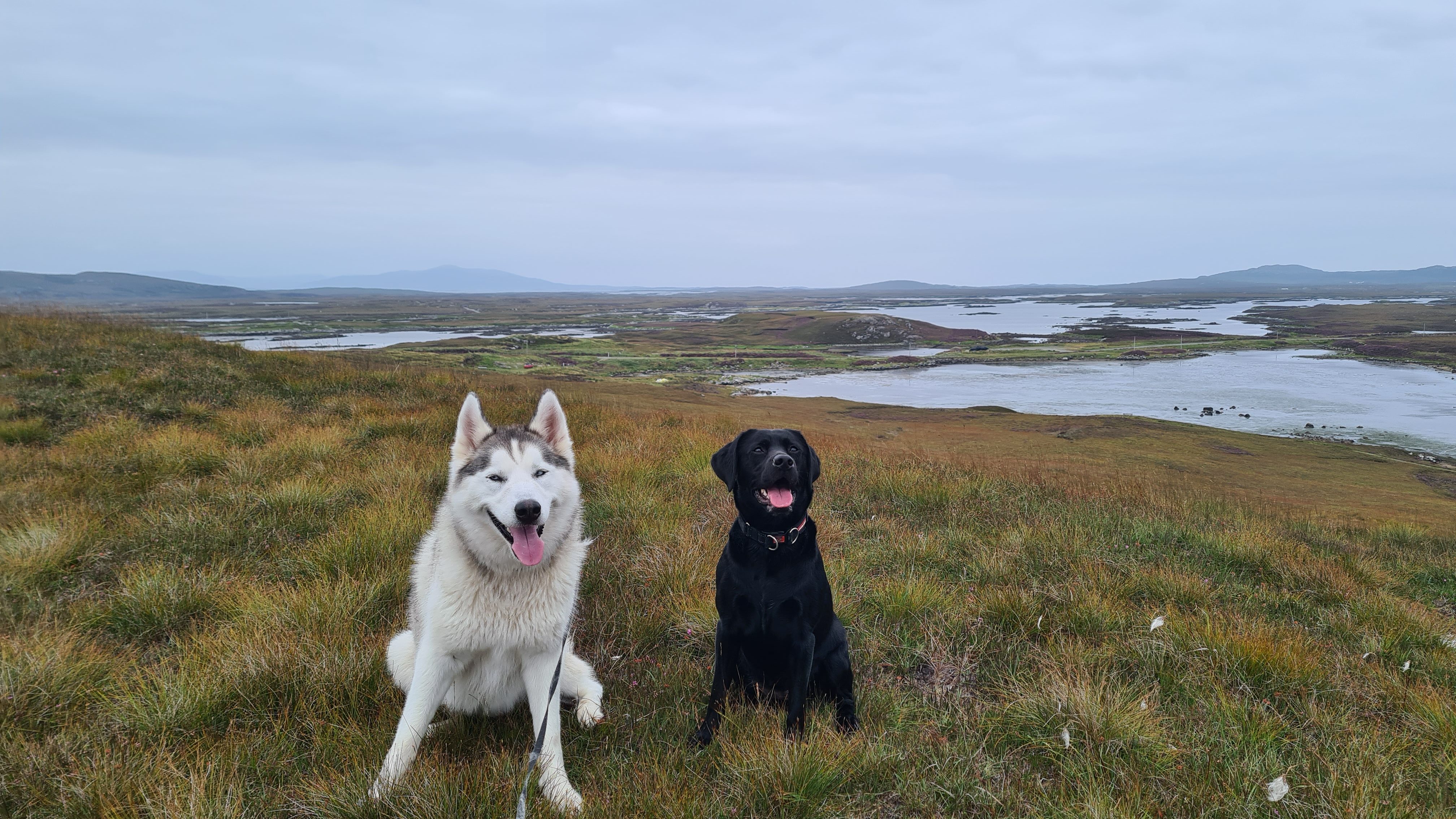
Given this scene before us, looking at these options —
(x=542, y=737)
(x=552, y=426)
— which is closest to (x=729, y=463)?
(x=552, y=426)

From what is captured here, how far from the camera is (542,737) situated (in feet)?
8.68

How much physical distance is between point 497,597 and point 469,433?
0.89 meters

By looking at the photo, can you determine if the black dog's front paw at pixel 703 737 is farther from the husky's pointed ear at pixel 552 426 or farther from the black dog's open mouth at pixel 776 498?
the husky's pointed ear at pixel 552 426

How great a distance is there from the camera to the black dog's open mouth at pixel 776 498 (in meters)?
3.21

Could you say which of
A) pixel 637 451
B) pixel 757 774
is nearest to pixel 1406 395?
pixel 637 451

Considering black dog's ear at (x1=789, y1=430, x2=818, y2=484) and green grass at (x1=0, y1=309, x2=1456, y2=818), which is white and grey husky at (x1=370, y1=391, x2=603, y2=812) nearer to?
green grass at (x1=0, y1=309, x2=1456, y2=818)

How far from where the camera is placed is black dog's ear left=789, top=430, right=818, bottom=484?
355 centimetres

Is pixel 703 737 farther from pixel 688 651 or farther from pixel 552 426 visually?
pixel 552 426

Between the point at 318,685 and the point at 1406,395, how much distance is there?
6420 centimetres

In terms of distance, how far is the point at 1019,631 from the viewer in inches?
168

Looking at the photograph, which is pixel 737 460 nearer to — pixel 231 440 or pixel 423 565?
pixel 423 565

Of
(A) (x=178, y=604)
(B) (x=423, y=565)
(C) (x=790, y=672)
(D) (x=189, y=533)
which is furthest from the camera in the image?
(D) (x=189, y=533)

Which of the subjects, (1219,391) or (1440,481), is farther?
(1219,391)

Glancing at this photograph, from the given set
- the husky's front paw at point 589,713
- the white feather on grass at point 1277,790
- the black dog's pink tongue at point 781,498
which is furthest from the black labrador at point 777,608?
the white feather on grass at point 1277,790
